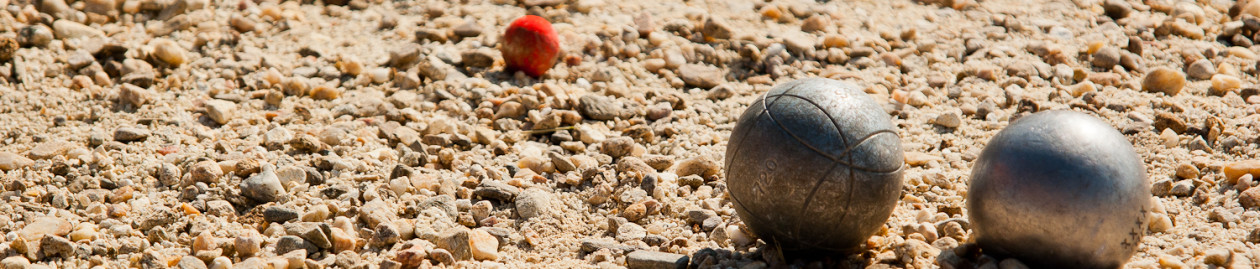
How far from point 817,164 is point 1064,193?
38.0 inches

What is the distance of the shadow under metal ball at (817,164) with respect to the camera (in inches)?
166

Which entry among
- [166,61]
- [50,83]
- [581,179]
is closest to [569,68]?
[581,179]

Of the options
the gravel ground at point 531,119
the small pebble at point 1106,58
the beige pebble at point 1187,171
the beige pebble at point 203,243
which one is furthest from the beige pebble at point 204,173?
the small pebble at point 1106,58

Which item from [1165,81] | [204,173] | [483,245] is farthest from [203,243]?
[1165,81]

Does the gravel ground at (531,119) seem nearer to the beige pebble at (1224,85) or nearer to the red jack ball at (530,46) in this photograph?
the beige pebble at (1224,85)

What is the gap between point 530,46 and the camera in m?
7.31

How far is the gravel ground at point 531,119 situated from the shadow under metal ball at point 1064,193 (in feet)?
0.65

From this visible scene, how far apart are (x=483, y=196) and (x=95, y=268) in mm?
1919

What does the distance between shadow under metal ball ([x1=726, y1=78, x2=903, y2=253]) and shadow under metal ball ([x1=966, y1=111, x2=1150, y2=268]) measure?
17.6 inches

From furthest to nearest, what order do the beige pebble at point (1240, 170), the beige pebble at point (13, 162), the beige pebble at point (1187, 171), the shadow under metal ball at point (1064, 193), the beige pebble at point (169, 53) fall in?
the beige pebble at point (169, 53)
the beige pebble at point (13, 162)
the beige pebble at point (1187, 171)
the beige pebble at point (1240, 170)
the shadow under metal ball at point (1064, 193)

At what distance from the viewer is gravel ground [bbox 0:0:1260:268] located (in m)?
4.95

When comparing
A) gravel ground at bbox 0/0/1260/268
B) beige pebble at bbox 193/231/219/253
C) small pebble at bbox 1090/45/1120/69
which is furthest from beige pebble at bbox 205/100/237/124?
small pebble at bbox 1090/45/1120/69

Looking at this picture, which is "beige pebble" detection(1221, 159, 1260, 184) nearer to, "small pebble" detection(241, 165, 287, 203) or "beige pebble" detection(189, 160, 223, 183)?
"small pebble" detection(241, 165, 287, 203)

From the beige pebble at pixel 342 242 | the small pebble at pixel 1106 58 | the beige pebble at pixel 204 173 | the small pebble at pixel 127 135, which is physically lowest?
the small pebble at pixel 1106 58
